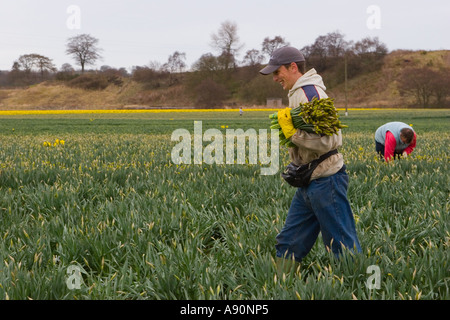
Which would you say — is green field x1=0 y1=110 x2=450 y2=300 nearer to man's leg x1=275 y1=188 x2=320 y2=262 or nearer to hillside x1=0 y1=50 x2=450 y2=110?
man's leg x1=275 y1=188 x2=320 y2=262

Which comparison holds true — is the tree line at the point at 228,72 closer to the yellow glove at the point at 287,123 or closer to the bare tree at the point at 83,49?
the bare tree at the point at 83,49

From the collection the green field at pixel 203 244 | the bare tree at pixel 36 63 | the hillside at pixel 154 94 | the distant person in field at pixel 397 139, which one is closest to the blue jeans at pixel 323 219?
the green field at pixel 203 244

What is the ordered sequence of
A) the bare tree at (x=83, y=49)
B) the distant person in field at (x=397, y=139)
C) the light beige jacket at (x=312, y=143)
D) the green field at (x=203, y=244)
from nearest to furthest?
the green field at (x=203, y=244) < the light beige jacket at (x=312, y=143) < the distant person in field at (x=397, y=139) < the bare tree at (x=83, y=49)

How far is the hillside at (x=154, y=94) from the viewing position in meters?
80.8

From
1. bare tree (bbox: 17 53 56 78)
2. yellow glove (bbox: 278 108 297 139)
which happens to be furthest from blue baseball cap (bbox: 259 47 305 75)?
bare tree (bbox: 17 53 56 78)

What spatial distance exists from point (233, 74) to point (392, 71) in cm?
4005

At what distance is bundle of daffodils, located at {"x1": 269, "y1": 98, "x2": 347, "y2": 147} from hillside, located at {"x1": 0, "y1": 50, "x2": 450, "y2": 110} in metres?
75.1

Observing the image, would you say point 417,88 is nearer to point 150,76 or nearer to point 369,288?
point 150,76

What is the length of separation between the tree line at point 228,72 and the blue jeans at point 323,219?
1992 inches

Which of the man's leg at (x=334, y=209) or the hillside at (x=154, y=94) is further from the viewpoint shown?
the hillside at (x=154, y=94)

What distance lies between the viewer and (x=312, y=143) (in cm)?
273

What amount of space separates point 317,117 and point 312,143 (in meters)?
0.19

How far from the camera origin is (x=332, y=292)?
2.34 m
